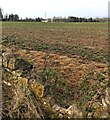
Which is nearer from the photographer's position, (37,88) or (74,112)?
(74,112)

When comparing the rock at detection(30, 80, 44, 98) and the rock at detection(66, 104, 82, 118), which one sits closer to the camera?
the rock at detection(66, 104, 82, 118)

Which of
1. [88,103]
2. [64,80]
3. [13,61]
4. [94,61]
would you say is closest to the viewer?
[88,103]

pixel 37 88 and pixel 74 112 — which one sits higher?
pixel 37 88

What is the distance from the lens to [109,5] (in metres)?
5.59

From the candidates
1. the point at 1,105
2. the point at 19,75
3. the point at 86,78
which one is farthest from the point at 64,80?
the point at 1,105

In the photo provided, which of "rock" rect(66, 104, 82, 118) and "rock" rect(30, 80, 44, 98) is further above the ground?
"rock" rect(30, 80, 44, 98)

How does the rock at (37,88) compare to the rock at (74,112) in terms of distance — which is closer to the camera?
the rock at (74,112)

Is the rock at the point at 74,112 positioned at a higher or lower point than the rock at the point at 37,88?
lower

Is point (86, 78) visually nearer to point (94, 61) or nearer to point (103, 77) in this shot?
point (103, 77)

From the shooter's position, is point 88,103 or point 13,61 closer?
point 88,103

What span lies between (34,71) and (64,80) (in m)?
0.68

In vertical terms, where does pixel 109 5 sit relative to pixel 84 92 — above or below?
above

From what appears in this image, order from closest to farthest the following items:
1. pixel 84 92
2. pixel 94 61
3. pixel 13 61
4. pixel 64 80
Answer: pixel 84 92
pixel 64 80
pixel 13 61
pixel 94 61

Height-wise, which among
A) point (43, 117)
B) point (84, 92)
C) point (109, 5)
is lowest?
point (43, 117)
